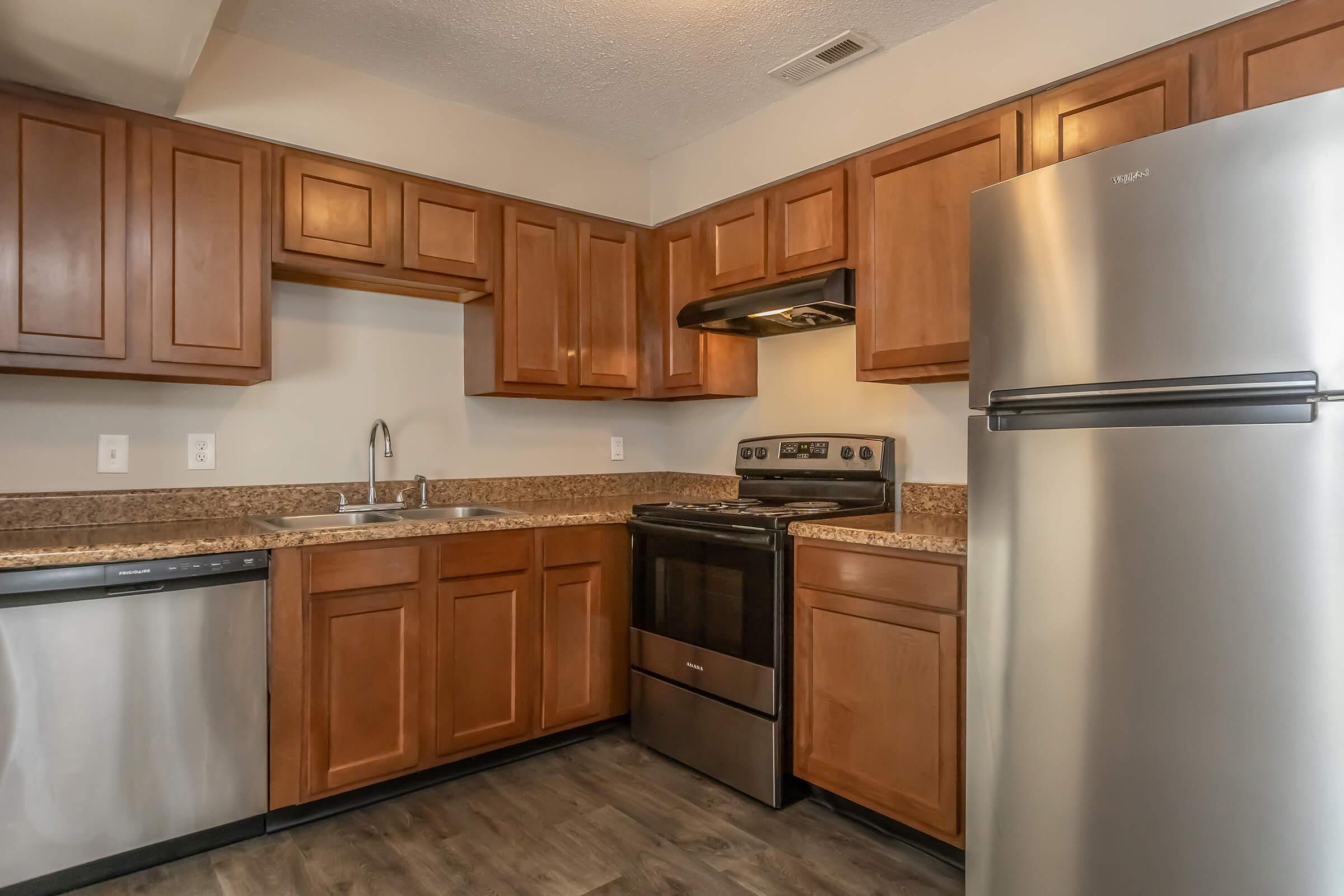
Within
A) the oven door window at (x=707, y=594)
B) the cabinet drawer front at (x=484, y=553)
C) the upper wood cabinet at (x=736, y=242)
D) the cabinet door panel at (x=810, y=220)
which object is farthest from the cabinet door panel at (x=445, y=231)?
the oven door window at (x=707, y=594)

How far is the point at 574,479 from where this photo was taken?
357cm

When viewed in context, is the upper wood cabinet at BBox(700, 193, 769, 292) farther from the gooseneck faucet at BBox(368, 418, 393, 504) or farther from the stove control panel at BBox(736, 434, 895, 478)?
the gooseneck faucet at BBox(368, 418, 393, 504)

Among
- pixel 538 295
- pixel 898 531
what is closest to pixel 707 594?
pixel 898 531

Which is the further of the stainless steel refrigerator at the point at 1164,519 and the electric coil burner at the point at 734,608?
the electric coil burner at the point at 734,608

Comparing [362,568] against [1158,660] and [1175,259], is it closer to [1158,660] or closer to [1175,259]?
[1158,660]

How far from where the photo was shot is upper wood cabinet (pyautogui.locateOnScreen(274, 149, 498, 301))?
2547 mm

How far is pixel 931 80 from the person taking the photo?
2.42 meters

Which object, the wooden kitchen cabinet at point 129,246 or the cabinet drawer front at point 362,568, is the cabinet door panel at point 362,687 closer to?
the cabinet drawer front at point 362,568

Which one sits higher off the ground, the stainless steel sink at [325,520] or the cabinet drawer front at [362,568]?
the stainless steel sink at [325,520]

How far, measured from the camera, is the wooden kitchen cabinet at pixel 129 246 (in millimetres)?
2084

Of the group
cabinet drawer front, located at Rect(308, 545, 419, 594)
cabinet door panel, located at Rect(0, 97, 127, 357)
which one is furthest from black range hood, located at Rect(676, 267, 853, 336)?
cabinet door panel, located at Rect(0, 97, 127, 357)

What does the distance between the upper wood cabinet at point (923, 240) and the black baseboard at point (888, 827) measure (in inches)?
52.4

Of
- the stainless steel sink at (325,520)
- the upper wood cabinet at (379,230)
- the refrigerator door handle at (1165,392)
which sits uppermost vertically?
the upper wood cabinet at (379,230)

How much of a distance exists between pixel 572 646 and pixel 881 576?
1262 millimetres
